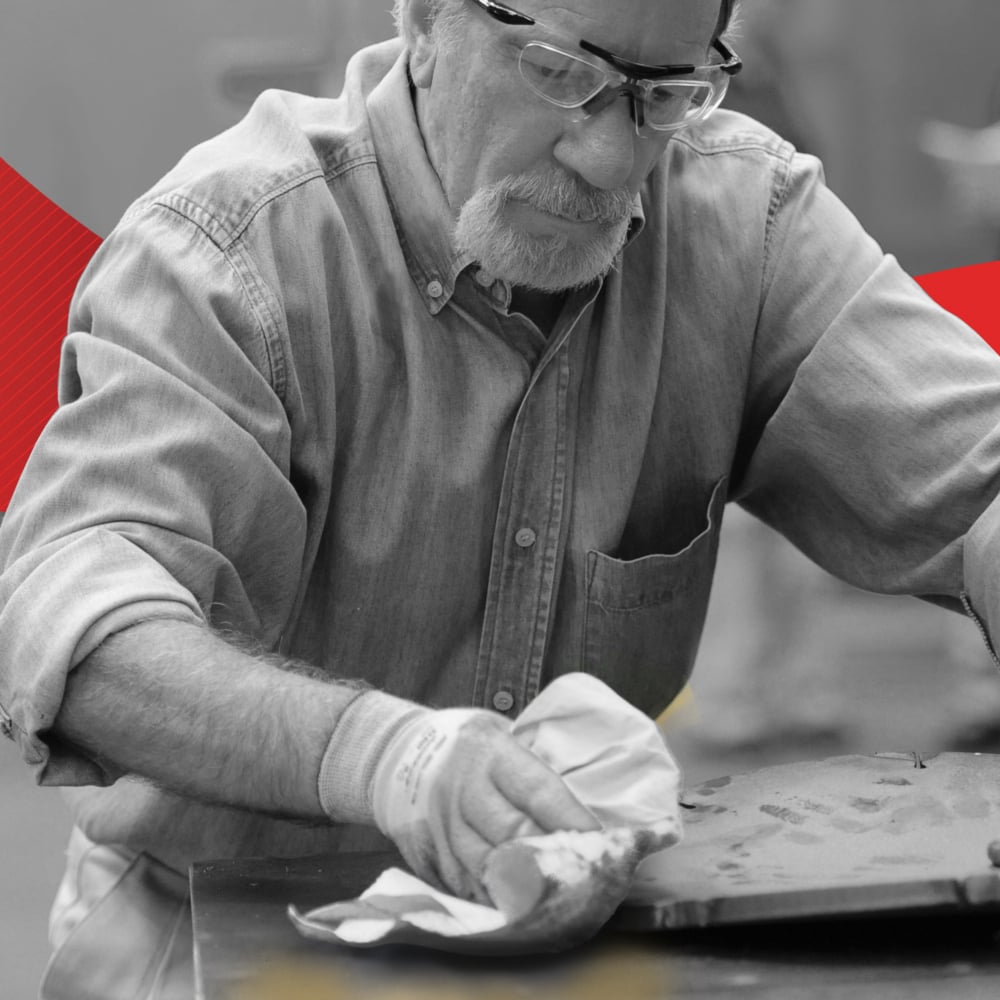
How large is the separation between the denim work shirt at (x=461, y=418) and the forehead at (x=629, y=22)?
22 cm

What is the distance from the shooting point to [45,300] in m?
2.00

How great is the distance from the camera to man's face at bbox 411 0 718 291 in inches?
50.9

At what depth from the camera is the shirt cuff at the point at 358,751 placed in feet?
3.43

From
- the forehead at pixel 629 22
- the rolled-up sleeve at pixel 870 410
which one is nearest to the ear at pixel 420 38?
the forehead at pixel 629 22

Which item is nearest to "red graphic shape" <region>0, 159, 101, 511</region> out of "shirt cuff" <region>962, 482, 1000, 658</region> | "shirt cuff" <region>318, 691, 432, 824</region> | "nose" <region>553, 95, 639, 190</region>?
"nose" <region>553, 95, 639, 190</region>

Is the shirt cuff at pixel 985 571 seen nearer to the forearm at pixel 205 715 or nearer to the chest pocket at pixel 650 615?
the chest pocket at pixel 650 615

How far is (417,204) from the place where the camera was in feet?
4.82

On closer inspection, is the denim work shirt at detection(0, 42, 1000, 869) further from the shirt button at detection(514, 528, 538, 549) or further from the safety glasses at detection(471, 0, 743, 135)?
the safety glasses at detection(471, 0, 743, 135)

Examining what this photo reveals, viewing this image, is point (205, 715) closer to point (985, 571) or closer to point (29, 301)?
point (985, 571)

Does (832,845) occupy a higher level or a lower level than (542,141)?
lower

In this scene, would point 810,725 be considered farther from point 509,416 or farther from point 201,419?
point 201,419

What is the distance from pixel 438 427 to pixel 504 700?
0.28 meters

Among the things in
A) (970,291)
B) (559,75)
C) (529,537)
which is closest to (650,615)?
(529,537)

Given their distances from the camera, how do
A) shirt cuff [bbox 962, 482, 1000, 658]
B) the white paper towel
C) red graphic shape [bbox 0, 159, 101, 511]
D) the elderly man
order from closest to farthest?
the white paper towel < the elderly man < shirt cuff [bbox 962, 482, 1000, 658] < red graphic shape [bbox 0, 159, 101, 511]
